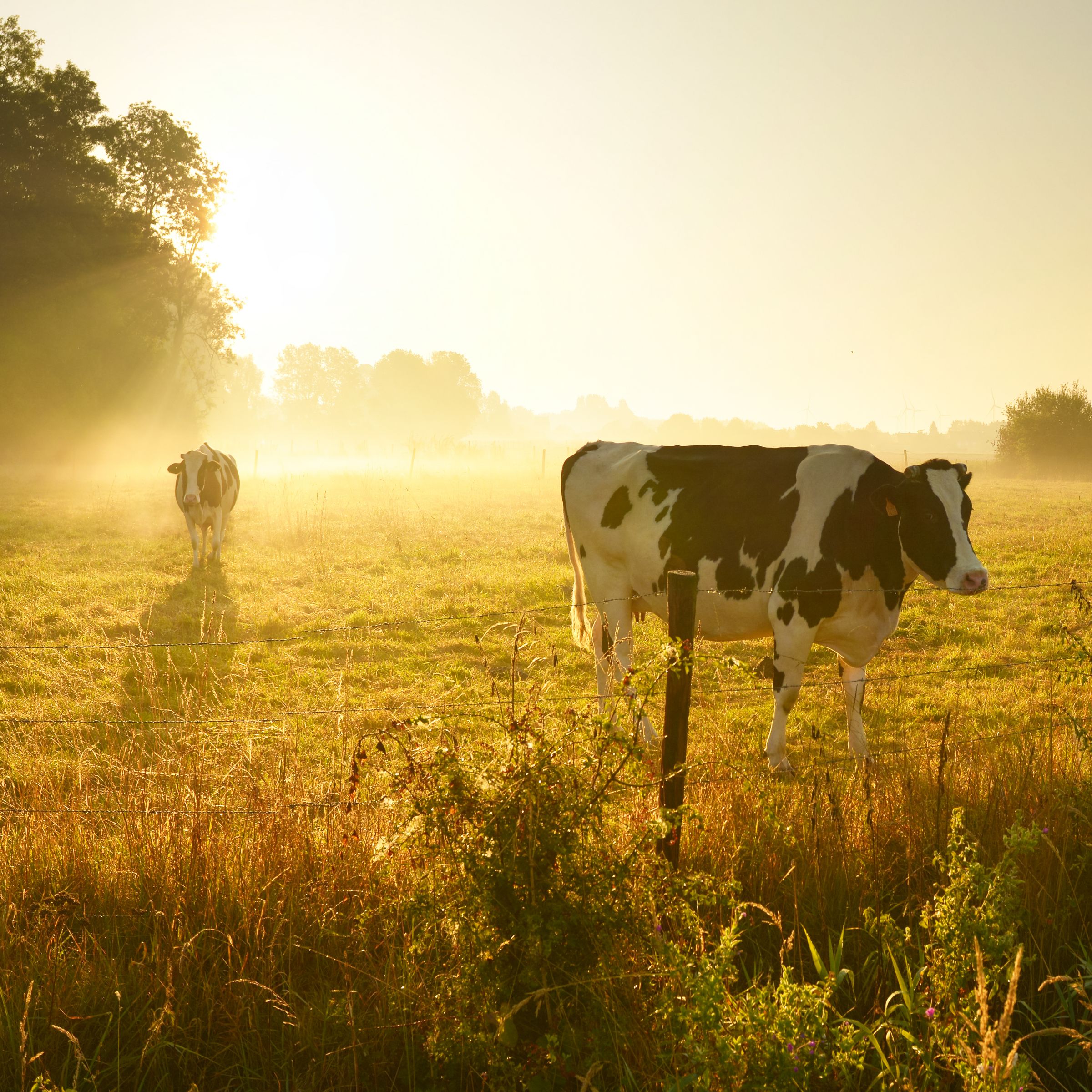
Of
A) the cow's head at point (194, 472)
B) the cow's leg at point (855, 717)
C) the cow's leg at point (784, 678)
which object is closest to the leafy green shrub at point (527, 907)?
the cow's leg at point (784, 678)

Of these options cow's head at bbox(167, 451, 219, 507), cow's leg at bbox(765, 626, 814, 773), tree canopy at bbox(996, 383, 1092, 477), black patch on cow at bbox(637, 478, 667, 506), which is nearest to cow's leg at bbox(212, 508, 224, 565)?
cow's head at bbox(167, 451, 219, 507)

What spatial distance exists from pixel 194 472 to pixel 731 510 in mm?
10432

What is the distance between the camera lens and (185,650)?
851 cm

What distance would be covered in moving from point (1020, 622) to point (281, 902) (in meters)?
9.42

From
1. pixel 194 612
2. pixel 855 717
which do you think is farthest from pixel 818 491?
pixel 194 612

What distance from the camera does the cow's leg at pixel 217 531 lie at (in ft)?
44.9

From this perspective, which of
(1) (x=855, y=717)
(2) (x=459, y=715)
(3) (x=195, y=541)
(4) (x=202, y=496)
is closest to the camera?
(2) (x=459, y=715)

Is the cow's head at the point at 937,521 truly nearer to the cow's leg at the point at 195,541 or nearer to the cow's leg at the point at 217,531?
the cow's leg at the point at 195,541

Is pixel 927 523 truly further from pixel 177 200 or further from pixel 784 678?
pixel 177 200

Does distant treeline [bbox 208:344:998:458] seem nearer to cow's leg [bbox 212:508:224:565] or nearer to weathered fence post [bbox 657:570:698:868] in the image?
cow's leg [bbox 212:508:224:565]

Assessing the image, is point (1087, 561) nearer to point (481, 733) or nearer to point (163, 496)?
point (481, 733)

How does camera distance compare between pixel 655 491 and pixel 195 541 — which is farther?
pixel 195 541

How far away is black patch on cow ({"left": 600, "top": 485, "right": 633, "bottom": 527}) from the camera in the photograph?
21.8 feet

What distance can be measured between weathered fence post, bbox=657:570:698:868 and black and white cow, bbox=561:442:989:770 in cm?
178
